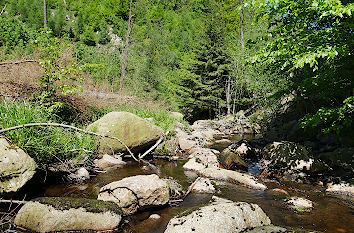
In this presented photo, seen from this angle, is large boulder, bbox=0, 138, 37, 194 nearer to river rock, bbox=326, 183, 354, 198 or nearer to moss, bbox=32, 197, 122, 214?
moss, bbox=32, 197, 122, 214

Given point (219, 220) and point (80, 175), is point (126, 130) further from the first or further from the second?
point (219, 220)

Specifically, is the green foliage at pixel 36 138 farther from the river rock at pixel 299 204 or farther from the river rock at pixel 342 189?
the river rock at pixel 342 189

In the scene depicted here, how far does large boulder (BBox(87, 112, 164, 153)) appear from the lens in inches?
302

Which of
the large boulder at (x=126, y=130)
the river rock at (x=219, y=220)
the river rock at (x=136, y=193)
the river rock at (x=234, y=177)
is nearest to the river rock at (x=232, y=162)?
the river rock at (x=234, y=177)

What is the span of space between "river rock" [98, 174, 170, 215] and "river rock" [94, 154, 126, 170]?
2615 millimetres

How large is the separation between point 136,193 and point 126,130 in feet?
13.0

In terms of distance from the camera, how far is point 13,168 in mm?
4020

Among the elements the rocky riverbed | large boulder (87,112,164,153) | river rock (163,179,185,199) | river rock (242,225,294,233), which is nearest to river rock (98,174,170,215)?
the rocky riverbed

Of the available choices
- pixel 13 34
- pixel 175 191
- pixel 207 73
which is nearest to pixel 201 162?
pixel 175 191

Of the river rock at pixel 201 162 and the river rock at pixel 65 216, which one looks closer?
the river rock at pixel 65 216

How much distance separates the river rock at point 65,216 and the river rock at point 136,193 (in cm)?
44

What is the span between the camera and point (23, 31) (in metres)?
23.6

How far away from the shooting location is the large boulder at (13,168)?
3.91 m

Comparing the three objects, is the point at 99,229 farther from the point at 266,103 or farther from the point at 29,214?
the point at 266,103
